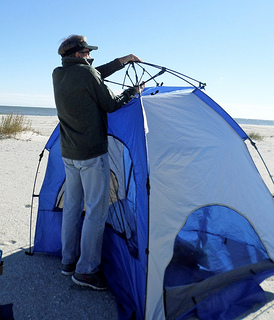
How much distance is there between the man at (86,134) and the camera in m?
2.68

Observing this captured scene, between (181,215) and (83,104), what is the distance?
124 centimetres

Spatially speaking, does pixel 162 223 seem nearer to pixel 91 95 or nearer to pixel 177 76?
pixel 91 95

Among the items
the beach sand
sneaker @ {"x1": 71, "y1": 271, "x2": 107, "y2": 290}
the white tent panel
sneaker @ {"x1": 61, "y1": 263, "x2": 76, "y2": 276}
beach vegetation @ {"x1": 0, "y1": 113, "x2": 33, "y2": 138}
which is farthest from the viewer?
beach vegetation @ {"x1": 0, "y1": 113, "x2": 33, "y2": 138}

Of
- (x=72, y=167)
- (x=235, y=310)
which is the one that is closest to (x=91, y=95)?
(x=72, y=167)

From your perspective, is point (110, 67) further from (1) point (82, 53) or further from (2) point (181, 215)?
(2) point (181, 215)

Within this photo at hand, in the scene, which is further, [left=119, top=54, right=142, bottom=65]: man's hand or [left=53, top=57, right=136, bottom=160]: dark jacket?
[left=119, top=54, right=142, bottom=65]: man's hand

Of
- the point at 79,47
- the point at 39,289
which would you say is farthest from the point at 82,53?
the point at 39,289

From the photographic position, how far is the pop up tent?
8.48 ft

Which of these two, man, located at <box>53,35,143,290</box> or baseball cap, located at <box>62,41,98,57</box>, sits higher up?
baseball cap, located at <box>62,41,98,57</box>

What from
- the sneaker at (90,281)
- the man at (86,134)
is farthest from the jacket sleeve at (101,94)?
the sneaker at (90,281)

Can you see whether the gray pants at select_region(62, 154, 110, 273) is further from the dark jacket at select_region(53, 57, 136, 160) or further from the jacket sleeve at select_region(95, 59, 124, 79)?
the jacket sleeve at select_region(95, 59, 124, 79)

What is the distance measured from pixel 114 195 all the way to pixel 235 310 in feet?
5.18

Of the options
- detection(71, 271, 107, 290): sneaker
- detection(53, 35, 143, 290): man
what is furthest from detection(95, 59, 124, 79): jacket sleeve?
detection(71, 271, 107, 290): sneaker

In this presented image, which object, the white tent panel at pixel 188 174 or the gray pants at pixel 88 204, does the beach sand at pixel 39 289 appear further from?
the white tent panel at pixel 188 174
